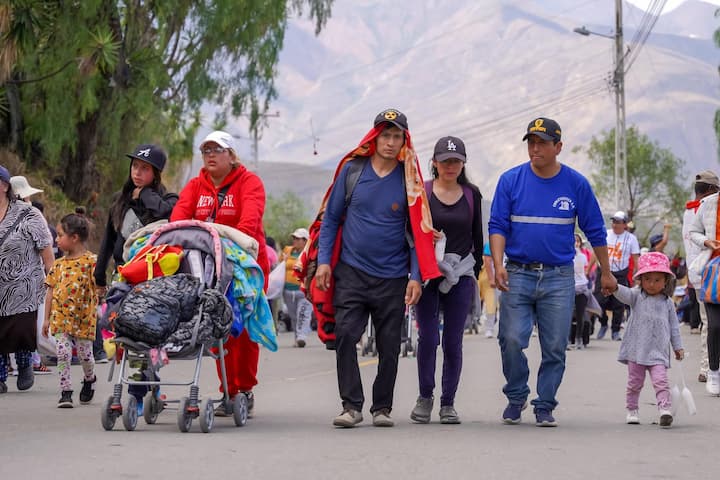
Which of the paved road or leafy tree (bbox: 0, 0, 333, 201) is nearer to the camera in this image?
the paved road

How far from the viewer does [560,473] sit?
24.0 ft

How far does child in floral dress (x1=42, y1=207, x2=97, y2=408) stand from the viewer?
37.5 ft

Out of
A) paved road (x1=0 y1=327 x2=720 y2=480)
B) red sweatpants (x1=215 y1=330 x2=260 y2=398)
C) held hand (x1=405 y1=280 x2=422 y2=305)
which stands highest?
held hand (x1=405 y1=280 x2=422 y2=305)

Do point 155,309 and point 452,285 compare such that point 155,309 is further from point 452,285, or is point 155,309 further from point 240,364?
point 452,285

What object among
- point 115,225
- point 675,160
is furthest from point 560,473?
point 675,160

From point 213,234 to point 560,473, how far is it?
3129 mm

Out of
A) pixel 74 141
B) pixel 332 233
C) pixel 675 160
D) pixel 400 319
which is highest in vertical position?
pixel 675 160

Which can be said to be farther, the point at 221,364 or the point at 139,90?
the point at 139,90

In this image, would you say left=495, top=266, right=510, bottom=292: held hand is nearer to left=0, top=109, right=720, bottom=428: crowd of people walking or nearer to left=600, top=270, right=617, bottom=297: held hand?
left=0, top=109, right=720, bottom=428: crowd of people walking

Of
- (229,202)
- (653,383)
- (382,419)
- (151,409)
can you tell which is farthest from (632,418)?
(151,409)

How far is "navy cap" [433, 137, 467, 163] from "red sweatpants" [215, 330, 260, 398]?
191cm

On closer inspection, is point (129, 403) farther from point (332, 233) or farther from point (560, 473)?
point (560, 473)

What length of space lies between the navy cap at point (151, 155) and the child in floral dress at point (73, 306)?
1740 mm

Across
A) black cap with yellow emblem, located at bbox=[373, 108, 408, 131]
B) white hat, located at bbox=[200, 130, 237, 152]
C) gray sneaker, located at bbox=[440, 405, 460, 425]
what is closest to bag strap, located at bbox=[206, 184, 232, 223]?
white hat, located at bbox=[200, 130, 237, 152]
